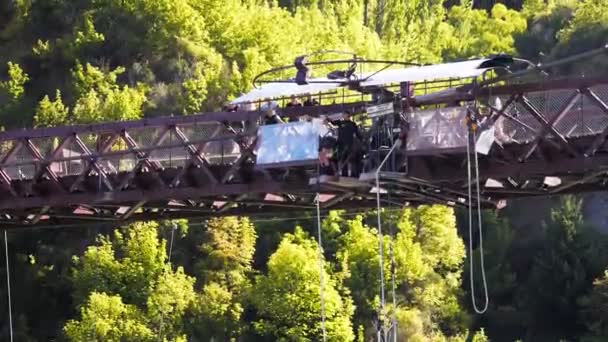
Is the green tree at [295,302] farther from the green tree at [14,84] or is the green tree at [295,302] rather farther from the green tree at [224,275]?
the green tree at [14,84]

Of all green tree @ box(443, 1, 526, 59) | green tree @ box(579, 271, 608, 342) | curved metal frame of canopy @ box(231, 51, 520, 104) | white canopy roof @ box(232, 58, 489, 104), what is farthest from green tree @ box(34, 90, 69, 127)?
curved metal frame of canopy @ box(231, 51, 520, 104)

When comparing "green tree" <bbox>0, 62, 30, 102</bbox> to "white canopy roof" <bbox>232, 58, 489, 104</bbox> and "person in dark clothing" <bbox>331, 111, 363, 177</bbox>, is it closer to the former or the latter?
"white canopy roof" <bbox>232, 58, 489, 104</bbox>

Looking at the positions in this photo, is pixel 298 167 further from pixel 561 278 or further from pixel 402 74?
pixel 561 278

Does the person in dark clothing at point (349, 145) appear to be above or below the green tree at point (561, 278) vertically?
below

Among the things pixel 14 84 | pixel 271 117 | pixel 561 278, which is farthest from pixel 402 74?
pixel 561 278

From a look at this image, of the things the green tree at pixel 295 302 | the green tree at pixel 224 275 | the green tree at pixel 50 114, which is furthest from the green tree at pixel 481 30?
the green tree at pixel 295 302
